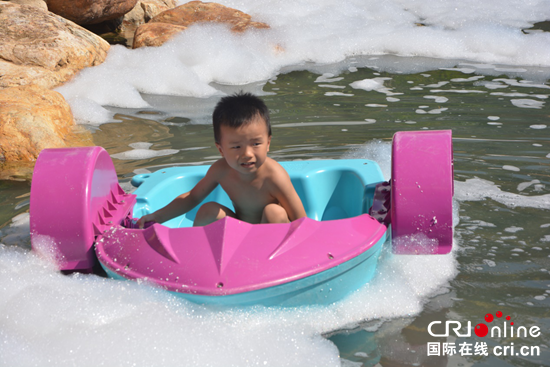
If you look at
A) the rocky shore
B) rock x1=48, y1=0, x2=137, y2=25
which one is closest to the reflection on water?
the rocky shore

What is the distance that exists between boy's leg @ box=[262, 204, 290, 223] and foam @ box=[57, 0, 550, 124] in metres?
2.66

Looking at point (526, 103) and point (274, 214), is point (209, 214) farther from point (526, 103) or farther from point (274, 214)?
point (526, 103)

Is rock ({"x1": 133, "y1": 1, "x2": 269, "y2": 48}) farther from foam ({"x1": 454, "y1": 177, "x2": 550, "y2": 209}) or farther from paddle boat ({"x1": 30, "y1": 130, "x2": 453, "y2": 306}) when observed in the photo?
paddle boat ({"x1": 30, "y1": 130, "x2": 453, "y2": 306})

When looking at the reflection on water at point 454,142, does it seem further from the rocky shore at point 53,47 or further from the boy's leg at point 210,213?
the boy's leg at point 210,213

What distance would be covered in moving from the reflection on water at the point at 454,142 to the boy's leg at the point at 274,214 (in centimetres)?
56

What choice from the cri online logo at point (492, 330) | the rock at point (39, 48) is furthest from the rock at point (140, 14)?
the cri online logo at point (492, 330)

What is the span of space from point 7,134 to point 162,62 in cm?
223

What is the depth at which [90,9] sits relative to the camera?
262 inches

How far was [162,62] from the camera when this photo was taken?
584cm

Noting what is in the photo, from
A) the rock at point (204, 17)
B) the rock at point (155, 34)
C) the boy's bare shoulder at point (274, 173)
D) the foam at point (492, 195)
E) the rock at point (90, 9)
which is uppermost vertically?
the rock at point (90, 9)

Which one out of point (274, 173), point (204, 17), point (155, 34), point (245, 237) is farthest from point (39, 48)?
point (245, 237)

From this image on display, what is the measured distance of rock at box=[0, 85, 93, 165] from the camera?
3859 mm

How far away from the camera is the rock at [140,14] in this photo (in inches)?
305

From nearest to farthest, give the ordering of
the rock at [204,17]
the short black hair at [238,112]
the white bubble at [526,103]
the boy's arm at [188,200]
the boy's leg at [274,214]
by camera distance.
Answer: the short black hair at [238,112]
the boy's leg at [274,214]
the boy's arm at [188,200]
the white bubble at [526,103]
the rock at [204,17]
